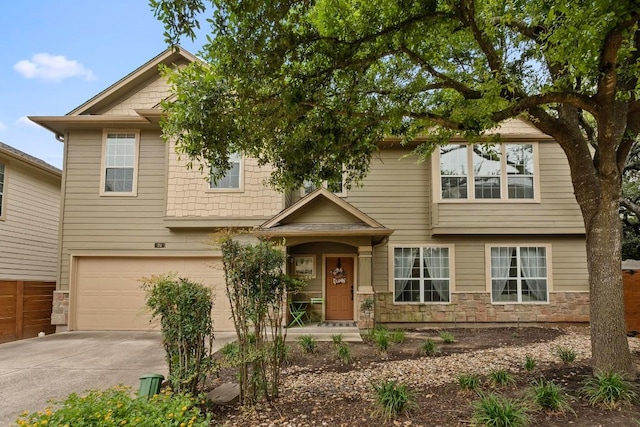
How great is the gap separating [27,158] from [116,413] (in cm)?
1161

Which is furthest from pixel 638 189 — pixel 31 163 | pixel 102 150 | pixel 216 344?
pixel 31 163

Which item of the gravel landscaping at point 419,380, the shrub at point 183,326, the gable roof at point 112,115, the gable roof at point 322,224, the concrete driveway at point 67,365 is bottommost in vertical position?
the concrete driveway at point 67,365

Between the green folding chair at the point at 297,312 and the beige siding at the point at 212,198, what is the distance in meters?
2.69

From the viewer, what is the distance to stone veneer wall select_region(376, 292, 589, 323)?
1175 cm

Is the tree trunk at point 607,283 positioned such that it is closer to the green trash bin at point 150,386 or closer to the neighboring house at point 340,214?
the green trash bin at point 150,386

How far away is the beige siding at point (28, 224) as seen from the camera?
38.9 ft

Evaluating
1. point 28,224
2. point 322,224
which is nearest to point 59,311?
point 28,224

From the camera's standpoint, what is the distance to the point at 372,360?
746 centimetres

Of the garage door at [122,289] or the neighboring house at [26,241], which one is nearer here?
the neighboring house at [26,241]

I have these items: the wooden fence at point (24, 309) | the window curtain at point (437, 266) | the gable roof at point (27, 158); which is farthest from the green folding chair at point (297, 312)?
the gable roof at point (27, 158)

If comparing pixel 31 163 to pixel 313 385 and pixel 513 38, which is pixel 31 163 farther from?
pixel 513 38

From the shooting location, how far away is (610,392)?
15.1 ft

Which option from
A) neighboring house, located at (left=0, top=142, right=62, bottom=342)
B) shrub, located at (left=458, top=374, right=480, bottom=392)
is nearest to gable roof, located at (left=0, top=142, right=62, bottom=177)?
neighboring house, located at (left=0, top=142, right=62, bottom=342)

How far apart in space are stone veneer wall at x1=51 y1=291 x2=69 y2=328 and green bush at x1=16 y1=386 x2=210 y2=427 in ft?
27.8
